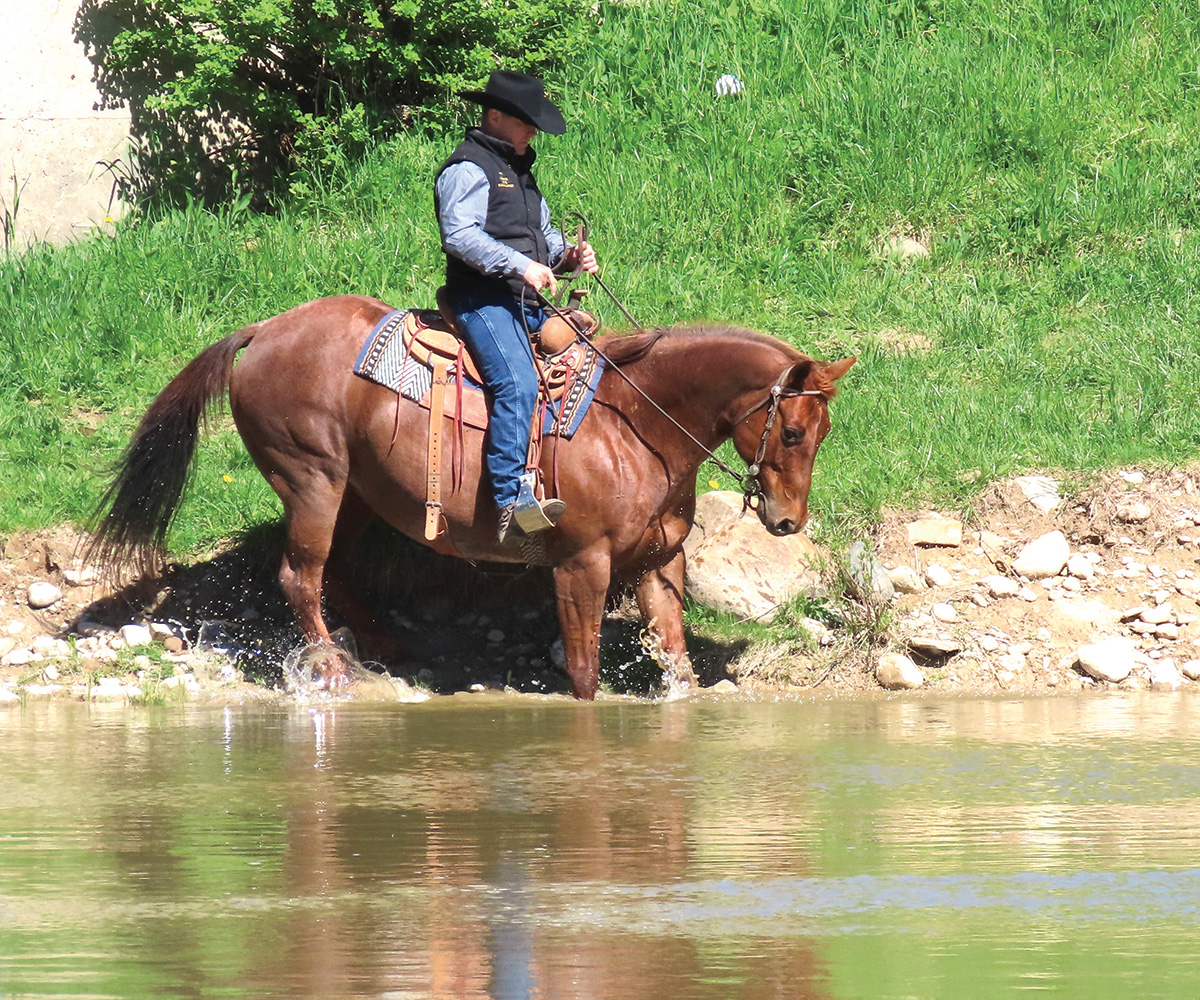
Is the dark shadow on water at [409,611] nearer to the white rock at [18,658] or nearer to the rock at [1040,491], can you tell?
the white rock at [18,658]

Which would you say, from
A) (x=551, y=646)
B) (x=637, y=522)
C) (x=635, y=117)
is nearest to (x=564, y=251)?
(x=637, y=522)

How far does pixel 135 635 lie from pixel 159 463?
86 cm

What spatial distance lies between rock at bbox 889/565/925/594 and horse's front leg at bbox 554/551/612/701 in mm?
1515

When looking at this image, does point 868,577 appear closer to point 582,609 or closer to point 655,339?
point 582,609

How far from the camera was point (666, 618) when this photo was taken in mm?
7723

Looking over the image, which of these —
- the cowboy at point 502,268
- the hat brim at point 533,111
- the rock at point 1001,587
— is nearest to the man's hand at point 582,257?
the cowboy at point 502,268

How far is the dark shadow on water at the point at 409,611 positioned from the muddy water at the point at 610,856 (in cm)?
124

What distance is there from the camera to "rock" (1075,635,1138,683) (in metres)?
7.51

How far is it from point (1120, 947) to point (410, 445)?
4.47 metres

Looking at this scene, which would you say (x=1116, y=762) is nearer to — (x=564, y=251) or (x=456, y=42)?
(x=564, y=251)

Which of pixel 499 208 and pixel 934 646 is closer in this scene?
pixel 499 208

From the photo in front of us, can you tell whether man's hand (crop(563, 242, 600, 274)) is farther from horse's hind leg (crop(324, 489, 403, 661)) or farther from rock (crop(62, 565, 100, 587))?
rock (crop(62, 565, 100, 587))

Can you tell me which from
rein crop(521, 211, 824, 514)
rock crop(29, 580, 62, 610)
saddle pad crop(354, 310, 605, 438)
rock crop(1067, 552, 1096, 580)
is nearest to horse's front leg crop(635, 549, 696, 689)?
rein crop(521, 211, 824, 514)

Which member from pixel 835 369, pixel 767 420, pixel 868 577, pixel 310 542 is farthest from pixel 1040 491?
pixel 310 542
